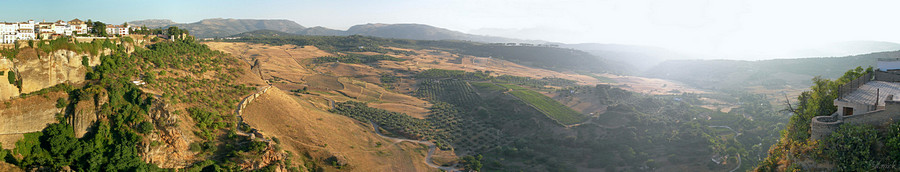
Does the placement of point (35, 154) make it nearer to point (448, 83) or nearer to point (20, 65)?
point (20, 65)

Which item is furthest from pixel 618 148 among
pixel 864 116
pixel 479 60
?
pixel 479 60

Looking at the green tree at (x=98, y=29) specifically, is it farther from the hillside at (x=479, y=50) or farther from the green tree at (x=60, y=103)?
the hillside at (x=479, y=50)

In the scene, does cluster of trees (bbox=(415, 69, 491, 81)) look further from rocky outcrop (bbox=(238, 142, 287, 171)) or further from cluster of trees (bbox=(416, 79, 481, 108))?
rocky outcrop (bbox=(238, 142, 287, 171))

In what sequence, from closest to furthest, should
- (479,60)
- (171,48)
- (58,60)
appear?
(58,60)
(171,48)
(479,60)

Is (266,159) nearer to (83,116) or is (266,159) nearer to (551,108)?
(83,116)

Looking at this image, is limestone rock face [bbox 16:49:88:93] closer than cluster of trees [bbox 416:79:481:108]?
Yes

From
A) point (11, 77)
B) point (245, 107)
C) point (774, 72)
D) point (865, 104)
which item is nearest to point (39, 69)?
point (11, 77)

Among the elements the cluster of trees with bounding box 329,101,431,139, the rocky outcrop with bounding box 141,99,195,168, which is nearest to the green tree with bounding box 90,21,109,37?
the rocky outcrop with bounding box 141,99,195,168
